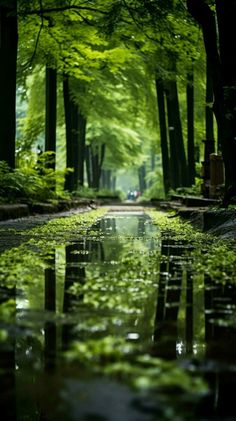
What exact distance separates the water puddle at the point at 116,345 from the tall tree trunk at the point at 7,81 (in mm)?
9049

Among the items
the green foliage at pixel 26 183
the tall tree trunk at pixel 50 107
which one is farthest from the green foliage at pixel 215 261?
the tall tree trunk at pixel 50 107

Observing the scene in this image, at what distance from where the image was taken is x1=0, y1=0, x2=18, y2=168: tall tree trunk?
12.7 meters

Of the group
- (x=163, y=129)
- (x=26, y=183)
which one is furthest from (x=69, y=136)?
(x=26, y=183)

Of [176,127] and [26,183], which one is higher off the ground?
[176,127]

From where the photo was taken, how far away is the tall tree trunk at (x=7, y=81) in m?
12.7

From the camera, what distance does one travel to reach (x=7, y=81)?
12.8m

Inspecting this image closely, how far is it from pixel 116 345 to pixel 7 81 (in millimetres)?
11518

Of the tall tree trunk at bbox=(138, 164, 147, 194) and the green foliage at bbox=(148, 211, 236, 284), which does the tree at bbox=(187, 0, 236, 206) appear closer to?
the green foliage at bbox=(148, 211, 236, 284)

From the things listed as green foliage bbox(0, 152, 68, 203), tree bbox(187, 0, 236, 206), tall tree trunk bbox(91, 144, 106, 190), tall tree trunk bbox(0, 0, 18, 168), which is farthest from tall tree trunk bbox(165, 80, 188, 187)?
tall tree trunk bbox(91, 144, 106, 190)

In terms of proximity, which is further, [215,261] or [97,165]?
[97,165]

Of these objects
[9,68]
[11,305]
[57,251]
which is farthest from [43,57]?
[11,305]

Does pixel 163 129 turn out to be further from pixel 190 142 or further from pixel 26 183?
pixel 26 183

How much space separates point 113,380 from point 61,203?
14.6 metres

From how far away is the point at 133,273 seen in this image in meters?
3.89
